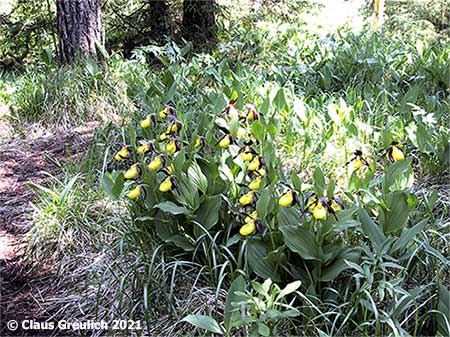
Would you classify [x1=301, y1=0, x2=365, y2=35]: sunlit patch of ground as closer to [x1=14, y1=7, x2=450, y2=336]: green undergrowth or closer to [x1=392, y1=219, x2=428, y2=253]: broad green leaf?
[x1=14, y1=7, x2=450, y2=336]: green undergrowth

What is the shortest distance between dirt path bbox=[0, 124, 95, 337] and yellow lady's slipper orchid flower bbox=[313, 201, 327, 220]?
119 cm

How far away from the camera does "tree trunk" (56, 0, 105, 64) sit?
14.8ft

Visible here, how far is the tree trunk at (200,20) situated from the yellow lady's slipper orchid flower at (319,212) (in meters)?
4.90

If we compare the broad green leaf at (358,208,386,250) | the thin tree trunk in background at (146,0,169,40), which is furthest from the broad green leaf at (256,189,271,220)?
the thin tree trunk in background at (146,0,169,40)

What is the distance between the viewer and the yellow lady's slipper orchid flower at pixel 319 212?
164 centimetres

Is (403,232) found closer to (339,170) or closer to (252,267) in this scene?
(252,267)

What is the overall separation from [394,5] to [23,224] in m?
9.22

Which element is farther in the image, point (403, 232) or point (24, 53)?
point (24, 53)

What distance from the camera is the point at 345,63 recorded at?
4359 mm

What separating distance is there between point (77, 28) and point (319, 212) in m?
3.63

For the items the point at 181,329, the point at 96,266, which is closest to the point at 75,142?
the point at 96,266

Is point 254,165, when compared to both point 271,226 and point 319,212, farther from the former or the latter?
point 319,212

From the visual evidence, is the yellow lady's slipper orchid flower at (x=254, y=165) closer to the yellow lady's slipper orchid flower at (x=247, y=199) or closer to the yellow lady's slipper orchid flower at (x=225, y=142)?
the yellow lady's slipper orchid flower at (x=247, y=199)

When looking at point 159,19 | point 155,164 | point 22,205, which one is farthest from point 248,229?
point 159,19
